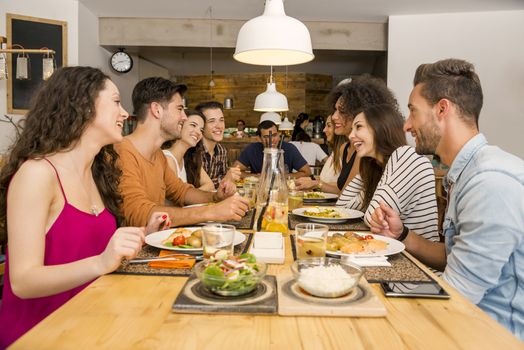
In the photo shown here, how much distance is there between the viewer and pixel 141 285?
46.7 inches

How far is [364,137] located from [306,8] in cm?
450

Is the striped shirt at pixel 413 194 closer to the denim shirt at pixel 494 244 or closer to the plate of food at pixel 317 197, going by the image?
the denim shirt at pixel 494 244

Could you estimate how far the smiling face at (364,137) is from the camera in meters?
2.50

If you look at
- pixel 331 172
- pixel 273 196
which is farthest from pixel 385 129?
pixel 331 172

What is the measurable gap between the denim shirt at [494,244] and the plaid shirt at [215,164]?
10.4 feet

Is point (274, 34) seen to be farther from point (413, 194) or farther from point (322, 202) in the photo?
point (322, 202)

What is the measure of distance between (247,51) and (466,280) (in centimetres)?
140

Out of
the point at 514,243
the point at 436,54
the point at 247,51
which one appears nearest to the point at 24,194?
the point at 247,51

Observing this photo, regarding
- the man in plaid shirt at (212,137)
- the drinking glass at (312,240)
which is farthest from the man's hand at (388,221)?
the man in plaid shirt at (212,137)

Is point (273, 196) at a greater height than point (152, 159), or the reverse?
point (152, 159)

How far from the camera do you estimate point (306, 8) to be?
21.2ft

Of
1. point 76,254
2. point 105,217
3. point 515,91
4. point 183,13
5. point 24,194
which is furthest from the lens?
point 183,13

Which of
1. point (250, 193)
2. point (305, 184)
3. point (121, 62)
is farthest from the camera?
point (121, 62)

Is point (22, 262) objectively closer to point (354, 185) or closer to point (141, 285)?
point (141, 285)
